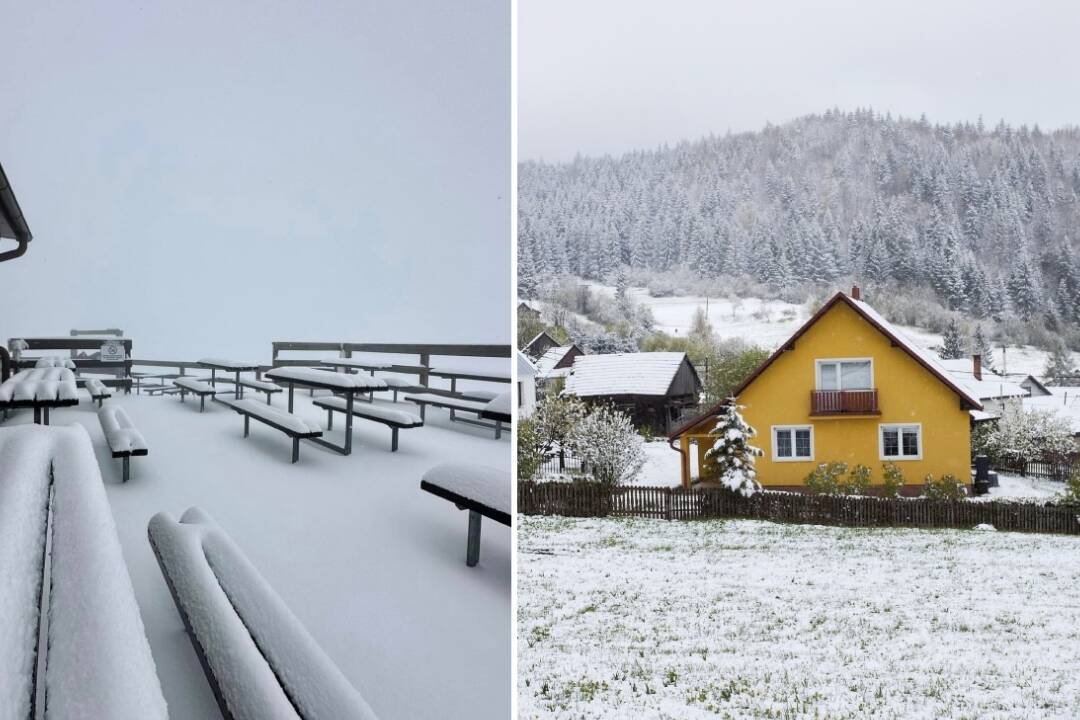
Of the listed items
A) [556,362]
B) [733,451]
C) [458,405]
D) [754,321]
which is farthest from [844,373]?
[458,405]

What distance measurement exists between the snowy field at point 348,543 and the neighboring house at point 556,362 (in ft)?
6.38

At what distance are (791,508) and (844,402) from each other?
441mm

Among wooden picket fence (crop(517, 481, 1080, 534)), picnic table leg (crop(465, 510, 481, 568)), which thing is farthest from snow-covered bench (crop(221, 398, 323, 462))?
wooden picket fence (crop(517, 481, 1080, 534))

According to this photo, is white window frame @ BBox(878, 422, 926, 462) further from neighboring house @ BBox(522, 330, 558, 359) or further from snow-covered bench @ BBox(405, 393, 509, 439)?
snow-covered bench @ BBox(405, 393, 509, 439)

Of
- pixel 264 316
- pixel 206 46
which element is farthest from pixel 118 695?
pixel 206 46

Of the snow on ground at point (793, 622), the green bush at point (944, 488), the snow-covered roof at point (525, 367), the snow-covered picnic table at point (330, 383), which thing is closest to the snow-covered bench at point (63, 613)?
the snow-covered picnic table at point (330, 383)

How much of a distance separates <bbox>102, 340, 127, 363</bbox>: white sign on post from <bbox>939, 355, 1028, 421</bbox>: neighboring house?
2.70m

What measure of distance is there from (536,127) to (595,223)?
44 cm

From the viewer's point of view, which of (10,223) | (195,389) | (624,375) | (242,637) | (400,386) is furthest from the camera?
(624,375)

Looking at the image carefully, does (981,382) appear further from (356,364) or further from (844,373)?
(356,364)

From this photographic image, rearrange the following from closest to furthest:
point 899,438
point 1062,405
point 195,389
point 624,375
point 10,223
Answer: point 10,223 → point 195,389 → point 1062,405 → point 899,438 → point 624,375

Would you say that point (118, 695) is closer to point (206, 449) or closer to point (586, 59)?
point (206, 449)

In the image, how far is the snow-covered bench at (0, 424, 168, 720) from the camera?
55 cm

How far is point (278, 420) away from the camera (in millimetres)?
1025
